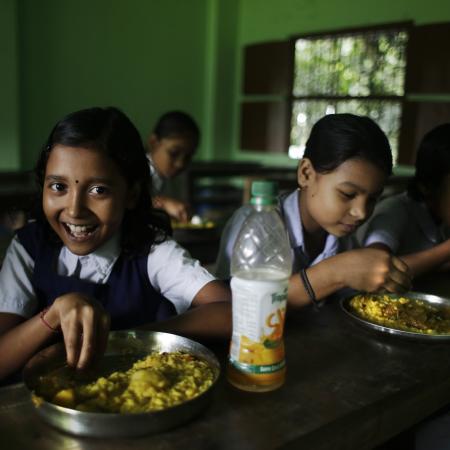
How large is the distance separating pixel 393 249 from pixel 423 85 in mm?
3356

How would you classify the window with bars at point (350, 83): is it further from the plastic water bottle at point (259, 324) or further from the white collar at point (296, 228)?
the plastic water bottle at point (259, 324)

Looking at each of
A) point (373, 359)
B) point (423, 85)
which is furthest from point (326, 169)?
point (423, 85)

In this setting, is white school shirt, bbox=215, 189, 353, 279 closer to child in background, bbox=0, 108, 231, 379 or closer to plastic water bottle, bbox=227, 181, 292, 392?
child in background, bbox=0, 108, 231, 379

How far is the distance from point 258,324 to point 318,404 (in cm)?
17

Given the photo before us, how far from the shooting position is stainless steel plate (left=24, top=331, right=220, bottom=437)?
72cm

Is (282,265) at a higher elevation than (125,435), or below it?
higher

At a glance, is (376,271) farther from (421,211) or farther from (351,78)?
(351,78)

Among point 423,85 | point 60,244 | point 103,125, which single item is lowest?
point 60,244

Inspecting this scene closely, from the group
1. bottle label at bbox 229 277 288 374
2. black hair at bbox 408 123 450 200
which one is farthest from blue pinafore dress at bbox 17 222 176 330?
black hair at bbox 408 123 450 200

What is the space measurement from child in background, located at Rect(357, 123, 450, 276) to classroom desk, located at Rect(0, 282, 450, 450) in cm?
72

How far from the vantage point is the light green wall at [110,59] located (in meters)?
5.31

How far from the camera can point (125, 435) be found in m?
0.73

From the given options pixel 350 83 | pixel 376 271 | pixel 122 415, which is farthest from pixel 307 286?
pixel 350 83

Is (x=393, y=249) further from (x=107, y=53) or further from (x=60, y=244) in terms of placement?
(x=107, y=53)
